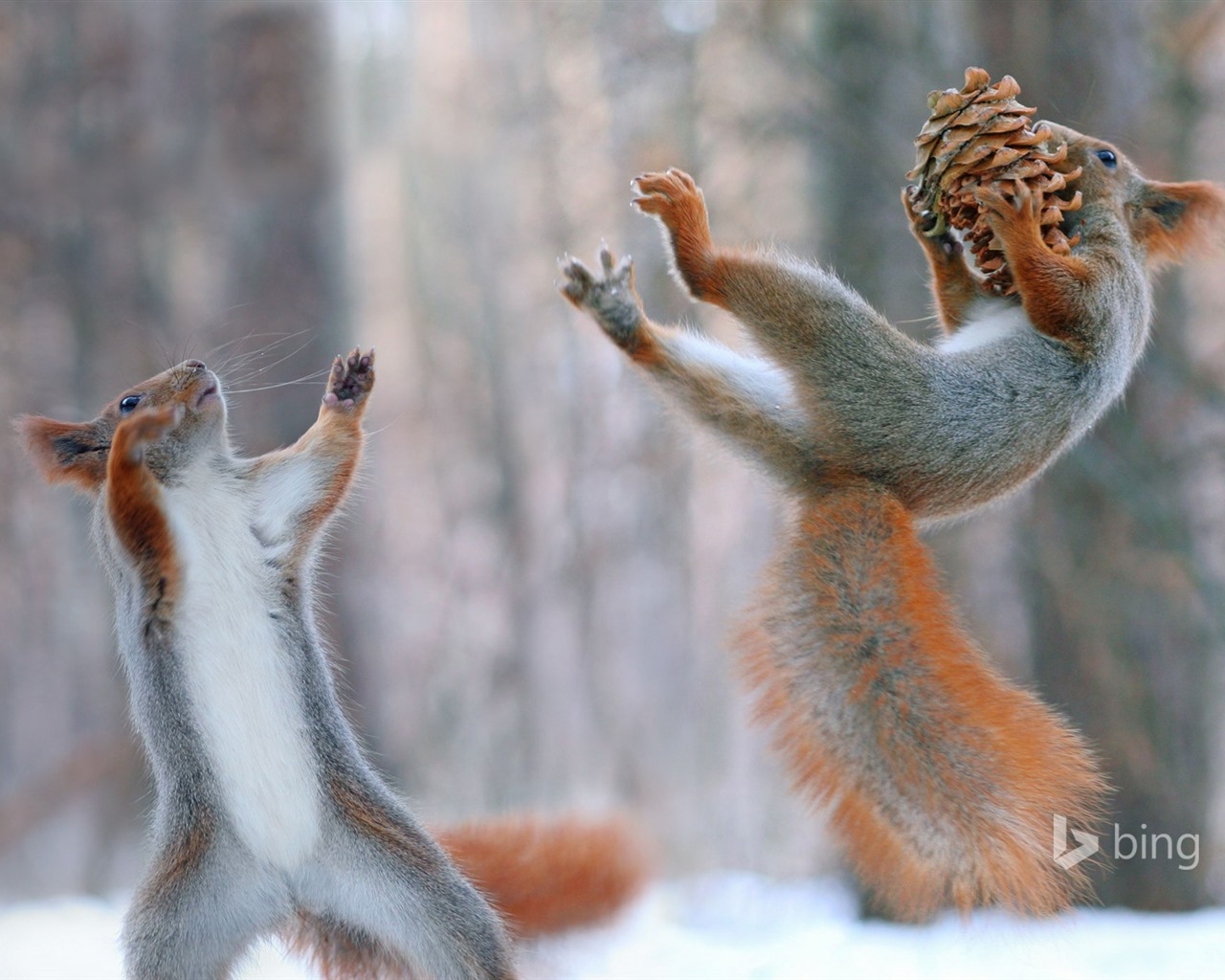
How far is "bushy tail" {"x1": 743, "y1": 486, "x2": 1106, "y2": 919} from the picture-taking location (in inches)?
69.1

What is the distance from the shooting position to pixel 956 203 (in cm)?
206

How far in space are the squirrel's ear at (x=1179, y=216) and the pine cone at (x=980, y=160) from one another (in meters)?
0.32

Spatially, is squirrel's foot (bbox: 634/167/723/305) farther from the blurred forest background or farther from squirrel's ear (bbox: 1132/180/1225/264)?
squirrel's ear (bbox: 1132/180/1225/264)

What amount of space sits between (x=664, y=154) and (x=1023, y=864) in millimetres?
3413

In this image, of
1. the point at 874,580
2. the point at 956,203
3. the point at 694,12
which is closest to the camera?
the point at 874,580

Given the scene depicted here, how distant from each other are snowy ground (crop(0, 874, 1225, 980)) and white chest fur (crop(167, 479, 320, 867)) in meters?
0.23

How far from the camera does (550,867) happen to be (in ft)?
7.09

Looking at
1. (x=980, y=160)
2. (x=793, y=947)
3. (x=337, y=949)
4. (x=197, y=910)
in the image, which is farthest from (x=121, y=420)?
(x=793, y=947)

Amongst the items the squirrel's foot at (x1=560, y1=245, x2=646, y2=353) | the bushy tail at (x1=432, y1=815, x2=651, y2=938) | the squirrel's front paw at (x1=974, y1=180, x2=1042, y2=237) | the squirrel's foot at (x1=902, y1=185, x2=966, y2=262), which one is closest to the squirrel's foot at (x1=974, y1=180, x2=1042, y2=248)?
the squirrel's front paw at (x1=974, y1=180, x2=1042, y2=237)

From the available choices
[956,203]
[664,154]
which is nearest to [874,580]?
[956,203]

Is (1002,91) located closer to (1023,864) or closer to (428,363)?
(1023,864)

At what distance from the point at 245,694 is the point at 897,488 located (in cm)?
108

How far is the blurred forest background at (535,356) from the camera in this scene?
370cm

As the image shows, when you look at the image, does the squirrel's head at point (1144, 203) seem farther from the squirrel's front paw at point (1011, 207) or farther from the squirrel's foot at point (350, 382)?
the squirrel's foot at point (350, 382)
